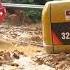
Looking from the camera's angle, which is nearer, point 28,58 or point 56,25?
point 56,25

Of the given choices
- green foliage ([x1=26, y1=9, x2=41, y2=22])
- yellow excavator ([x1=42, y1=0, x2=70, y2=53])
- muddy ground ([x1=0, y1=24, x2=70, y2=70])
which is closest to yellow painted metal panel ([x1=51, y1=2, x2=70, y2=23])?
yellow excavator ([x1=42, y1=0, x2=70, y2=53])

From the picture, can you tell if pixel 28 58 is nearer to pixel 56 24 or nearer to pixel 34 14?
pixel 56 24

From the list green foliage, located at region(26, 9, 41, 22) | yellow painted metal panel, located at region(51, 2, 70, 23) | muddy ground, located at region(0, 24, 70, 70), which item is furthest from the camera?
green foliage, located at region(26, 9, 41, 22)

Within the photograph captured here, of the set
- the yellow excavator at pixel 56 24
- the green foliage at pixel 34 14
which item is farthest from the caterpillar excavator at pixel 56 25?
the green foliage at pixel 34 14

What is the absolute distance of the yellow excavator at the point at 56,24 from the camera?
3.88m

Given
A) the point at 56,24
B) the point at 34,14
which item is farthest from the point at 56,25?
the point at 34,14

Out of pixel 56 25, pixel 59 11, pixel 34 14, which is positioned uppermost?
pixel 59 11

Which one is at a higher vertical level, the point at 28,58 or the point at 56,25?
the point at 56,25

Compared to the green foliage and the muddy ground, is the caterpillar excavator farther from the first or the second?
the green foliage

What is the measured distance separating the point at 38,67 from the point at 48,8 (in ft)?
2.36

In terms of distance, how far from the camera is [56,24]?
3924mm

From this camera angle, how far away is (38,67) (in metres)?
4.09

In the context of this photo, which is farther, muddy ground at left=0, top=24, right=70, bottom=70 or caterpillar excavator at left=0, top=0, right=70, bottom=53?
muddy ground at left=0, top=24, right=70, bottom=70

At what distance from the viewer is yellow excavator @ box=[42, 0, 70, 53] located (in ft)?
12.7
